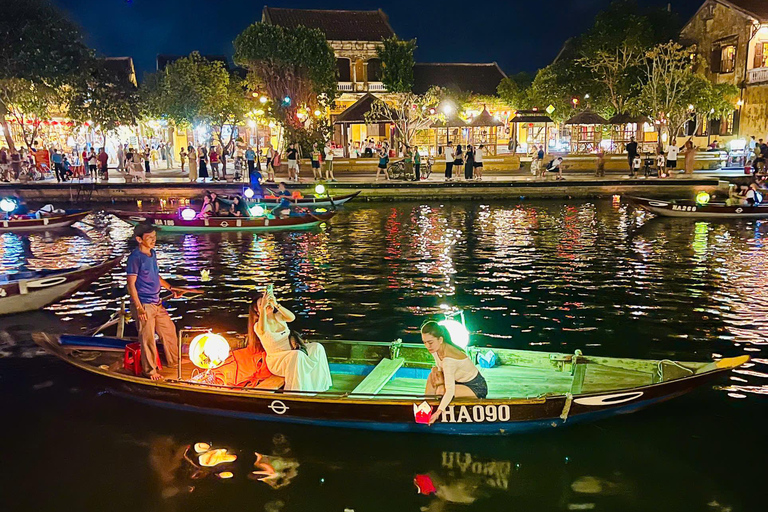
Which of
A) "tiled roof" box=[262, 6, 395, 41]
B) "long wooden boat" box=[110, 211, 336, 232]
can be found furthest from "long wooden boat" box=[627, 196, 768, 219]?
"tiled roof" box=[262, 6, 395, 41]

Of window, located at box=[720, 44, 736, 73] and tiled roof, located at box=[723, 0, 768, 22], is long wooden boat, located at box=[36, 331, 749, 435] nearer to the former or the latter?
tiled roof, located at box=[723, 0, 768, 22]

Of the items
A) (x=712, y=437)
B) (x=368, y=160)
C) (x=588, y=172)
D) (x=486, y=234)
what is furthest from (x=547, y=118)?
(x=712, y=437)

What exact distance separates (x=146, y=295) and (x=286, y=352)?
196 centimetres

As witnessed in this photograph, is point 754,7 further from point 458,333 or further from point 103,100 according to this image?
point 458,333

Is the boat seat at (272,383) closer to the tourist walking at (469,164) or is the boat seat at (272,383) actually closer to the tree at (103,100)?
the tourist walking at (469,164)

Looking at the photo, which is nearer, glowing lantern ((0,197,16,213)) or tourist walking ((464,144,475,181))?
glowing lantern ((0,197,16,213))

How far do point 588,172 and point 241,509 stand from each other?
1334 inches

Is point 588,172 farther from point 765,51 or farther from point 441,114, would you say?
point 765,51

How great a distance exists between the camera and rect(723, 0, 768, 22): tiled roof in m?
42.8

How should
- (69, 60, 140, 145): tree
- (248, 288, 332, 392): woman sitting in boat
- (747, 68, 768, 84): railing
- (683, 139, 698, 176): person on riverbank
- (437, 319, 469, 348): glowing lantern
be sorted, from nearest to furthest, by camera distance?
(248, 288, 332, 392): woman sitting in boat
(437, 319, 469, 348): glowing lantern
(683, 139, 698, 176): person on riverbank
(69, 60, 140, 145): tree
(747, 68, 768, 84): railing

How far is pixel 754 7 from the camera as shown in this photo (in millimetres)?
44000

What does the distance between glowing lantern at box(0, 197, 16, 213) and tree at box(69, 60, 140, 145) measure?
48.9 feet

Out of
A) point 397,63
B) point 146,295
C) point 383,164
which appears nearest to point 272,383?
point 146,295

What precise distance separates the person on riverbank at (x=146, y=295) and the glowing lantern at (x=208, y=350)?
52 cm
